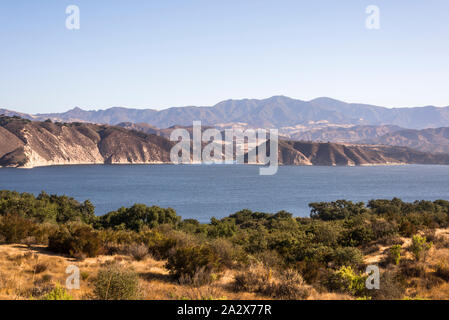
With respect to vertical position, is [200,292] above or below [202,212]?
above

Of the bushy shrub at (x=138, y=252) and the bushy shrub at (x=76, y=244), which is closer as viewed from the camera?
the bushy shrub at (x=76, y=244)

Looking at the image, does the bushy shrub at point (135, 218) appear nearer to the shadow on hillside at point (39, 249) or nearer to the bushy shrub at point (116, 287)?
the shadow on hillside at point (39, 249)

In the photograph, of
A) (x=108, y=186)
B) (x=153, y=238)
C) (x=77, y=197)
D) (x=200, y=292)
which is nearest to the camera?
(x=200, y=292)

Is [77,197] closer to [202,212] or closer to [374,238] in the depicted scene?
[202,212]

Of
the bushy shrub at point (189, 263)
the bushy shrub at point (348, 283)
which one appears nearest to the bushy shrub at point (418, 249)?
the bushy shrub at point (348, 283)
